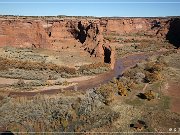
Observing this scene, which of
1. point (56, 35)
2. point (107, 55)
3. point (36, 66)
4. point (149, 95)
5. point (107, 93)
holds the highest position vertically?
point (56, 35)

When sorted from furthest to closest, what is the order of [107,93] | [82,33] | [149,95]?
[82,33]
[149,95]
[107,93]

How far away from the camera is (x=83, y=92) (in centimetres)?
3033

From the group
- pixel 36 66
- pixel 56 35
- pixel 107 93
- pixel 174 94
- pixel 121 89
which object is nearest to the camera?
pixel 107 93

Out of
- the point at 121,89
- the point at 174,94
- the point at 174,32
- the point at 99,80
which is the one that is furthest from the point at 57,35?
the point at 174,32

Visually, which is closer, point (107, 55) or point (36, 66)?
point (36, 66)

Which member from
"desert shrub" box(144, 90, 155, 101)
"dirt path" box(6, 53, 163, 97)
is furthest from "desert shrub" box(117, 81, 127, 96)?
"dirt path" box(6, 53, 163, 97)

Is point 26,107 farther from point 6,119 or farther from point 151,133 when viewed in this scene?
point 151,133

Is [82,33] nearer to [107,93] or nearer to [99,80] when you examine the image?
[99,80]

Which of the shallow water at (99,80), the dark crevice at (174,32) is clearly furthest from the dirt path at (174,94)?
the dark crevice at (174,32)

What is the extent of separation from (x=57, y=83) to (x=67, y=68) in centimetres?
541

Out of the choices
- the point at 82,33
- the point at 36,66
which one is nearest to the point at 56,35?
the point at 82,33

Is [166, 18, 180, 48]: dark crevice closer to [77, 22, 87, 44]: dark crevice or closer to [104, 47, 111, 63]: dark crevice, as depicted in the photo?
[77, 22, 87, 44]: dark crevice

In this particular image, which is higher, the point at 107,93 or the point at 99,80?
the point at 107,93

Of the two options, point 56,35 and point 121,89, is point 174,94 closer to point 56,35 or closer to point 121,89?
point 121,89
